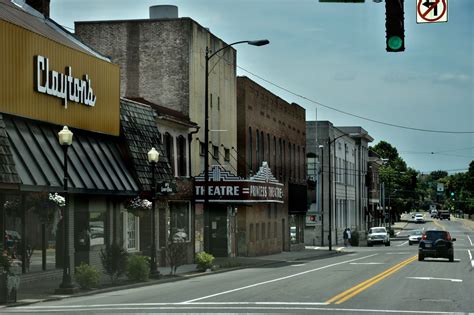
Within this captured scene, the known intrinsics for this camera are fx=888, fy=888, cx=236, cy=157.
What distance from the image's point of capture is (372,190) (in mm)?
131750

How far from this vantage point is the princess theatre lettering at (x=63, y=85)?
29.2 metres

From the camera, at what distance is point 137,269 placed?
3036 centimetres

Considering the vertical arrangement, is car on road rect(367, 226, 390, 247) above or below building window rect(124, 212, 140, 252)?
below

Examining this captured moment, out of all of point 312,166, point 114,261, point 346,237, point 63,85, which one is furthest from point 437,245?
point 312,166

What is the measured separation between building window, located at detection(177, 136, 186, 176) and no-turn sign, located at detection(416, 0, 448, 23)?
30.9 meters

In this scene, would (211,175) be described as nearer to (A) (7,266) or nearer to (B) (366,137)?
(A) (7,266)

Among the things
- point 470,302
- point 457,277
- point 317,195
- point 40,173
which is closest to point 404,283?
point 457,277

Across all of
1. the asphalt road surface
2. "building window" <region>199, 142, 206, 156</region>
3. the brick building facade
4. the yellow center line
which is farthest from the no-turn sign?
the brick building facade

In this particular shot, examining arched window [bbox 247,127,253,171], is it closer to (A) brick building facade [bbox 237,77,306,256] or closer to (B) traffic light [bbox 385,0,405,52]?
(A) brick building facade [bbox 237,77,306,256]

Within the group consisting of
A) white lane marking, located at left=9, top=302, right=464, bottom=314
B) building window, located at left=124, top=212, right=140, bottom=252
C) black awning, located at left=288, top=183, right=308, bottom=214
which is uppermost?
black awning, located at left=288, top=183, right=308, bottom=214

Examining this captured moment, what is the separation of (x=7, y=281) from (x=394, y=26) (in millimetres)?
12864

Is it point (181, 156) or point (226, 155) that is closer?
point (181, 156)

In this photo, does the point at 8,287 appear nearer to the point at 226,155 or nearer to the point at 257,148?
the point at 226,155

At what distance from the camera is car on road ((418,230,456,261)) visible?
46.8 m
